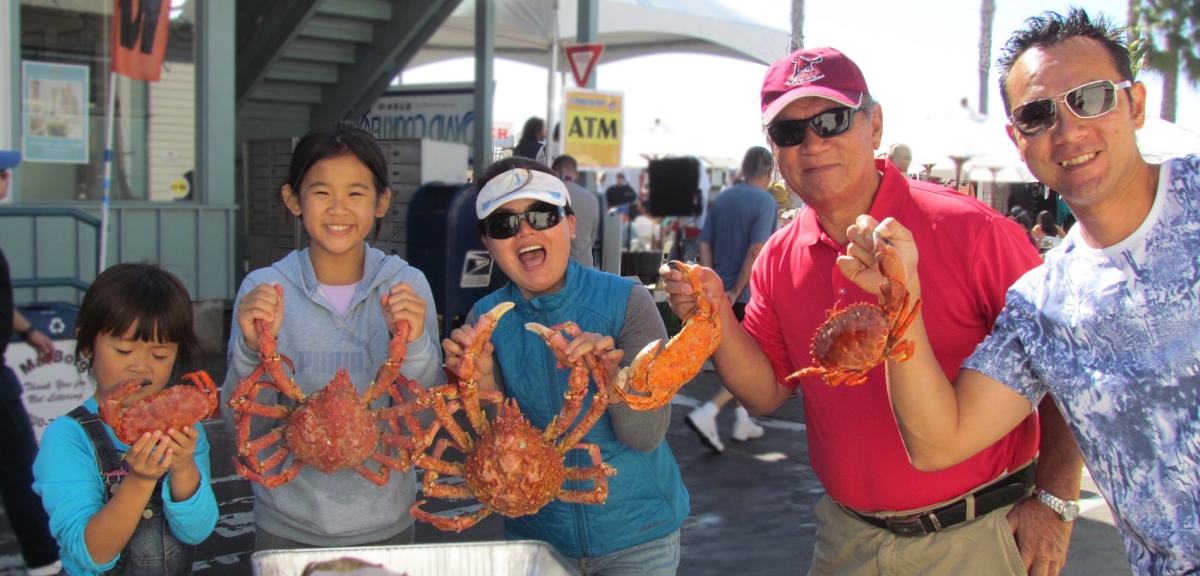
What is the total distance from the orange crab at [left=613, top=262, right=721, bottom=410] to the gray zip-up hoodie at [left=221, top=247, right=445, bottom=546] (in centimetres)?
60

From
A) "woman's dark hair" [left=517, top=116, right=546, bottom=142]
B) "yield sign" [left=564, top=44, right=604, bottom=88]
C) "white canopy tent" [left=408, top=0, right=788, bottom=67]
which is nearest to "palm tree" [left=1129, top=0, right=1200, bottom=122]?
"woman's dark hair" [left=517, top=116, right=546, bottom=142]

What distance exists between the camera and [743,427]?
2.86 metres

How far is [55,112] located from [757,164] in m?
5.83

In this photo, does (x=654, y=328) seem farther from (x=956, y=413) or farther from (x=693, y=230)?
(x=693, y=230)

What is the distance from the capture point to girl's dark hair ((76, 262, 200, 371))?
218 centimetres

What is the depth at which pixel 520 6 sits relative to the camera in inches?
417

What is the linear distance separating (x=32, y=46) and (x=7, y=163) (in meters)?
3.26

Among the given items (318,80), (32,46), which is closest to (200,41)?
(32,46)

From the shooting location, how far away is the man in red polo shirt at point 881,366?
6.70 feet

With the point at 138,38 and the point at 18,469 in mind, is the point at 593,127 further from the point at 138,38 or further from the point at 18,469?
the point at 18,469

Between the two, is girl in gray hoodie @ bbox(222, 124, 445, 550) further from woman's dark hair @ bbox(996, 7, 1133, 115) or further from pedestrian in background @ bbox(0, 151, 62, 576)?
pedestrian in background @ bbox(0, 151, 62, 576)

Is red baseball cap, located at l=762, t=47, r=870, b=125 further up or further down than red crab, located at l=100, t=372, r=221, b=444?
further up

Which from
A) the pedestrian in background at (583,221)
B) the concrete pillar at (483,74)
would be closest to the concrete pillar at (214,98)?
the concrete pillar at (483,74)

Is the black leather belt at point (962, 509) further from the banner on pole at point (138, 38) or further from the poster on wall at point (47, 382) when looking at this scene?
the banner on pole at point (138, 38)
